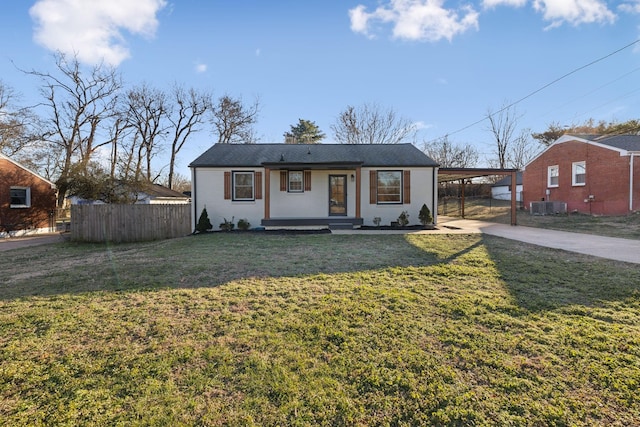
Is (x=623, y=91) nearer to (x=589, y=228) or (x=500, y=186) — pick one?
(x=589, y=228)

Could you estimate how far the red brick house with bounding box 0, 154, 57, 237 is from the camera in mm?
15312

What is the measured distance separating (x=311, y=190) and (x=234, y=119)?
20.1m

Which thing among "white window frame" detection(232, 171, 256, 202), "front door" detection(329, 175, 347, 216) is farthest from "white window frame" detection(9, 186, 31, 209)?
"front door" detection(329, 175, 347, 216)

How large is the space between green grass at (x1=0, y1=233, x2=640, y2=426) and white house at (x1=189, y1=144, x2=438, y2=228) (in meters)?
7.74

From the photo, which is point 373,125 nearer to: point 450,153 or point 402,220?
point 450,153

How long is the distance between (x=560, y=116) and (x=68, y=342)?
39.5 meters

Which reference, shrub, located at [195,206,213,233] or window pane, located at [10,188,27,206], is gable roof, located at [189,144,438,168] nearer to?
shrub, located at [195,206,213,233]

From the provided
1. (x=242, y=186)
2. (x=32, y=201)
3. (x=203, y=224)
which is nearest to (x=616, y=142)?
(x=242, y=186)

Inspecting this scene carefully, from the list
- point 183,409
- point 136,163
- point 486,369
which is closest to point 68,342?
point 183,409

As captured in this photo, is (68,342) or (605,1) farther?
(605,1)

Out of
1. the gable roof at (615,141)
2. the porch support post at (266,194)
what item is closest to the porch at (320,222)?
the porch support post at (266,194)

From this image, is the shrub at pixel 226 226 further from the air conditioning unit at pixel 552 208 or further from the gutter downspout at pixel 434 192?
the air conditioning unit at pixel 552 208

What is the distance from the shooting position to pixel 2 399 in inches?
84.5

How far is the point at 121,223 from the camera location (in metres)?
11.8
